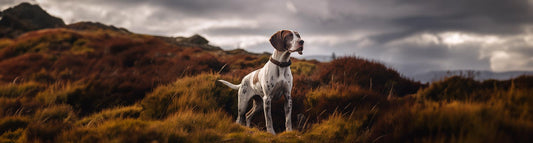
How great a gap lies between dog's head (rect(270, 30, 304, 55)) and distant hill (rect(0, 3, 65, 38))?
31.1 m

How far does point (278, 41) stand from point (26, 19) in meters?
44.2

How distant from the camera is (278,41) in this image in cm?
339

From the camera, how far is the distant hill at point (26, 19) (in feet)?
79.7

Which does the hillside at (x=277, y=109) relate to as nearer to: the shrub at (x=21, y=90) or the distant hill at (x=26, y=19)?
the shrub at (x=21, y=90)

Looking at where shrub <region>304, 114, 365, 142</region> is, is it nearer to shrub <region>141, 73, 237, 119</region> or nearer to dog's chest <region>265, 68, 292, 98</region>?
dog's chest <region>265, 68, 292, 98</region>

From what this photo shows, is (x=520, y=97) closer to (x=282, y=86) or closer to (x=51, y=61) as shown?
(x=282, y=86)

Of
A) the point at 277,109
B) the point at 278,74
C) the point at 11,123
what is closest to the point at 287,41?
the point at 278,74

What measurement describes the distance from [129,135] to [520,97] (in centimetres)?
421

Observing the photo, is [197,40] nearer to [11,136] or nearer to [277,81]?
[11,136]

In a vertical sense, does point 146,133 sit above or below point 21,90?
above

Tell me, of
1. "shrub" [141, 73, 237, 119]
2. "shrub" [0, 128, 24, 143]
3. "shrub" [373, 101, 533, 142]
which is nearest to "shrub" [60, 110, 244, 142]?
"shrub" [141, 73, 237, 119]

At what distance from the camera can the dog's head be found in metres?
3.13

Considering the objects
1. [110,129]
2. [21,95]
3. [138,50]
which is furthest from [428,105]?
[138,50]

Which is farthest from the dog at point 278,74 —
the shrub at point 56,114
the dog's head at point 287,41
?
the shrub at point 56,114
